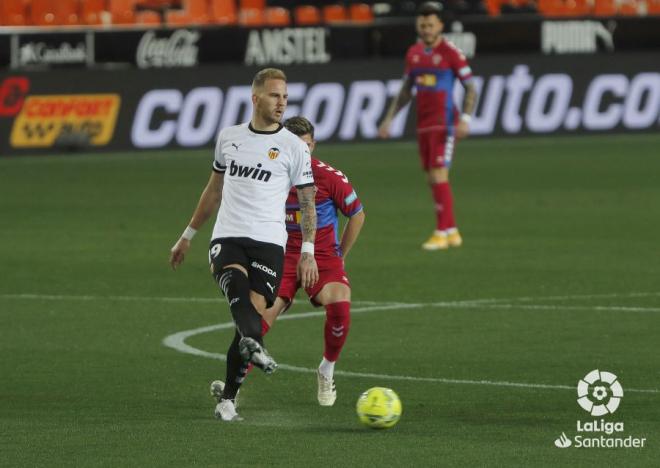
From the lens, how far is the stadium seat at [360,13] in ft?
99.8

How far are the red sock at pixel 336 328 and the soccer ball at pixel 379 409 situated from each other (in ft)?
3.10

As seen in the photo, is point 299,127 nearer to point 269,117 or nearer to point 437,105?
point 269,117

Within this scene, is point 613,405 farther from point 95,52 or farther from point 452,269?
point 95,52

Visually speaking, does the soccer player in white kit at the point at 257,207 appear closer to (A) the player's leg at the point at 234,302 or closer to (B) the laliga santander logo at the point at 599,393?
(A) the player's leg at the point at 234,302

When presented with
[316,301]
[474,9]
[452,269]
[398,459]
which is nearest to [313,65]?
[474,9]

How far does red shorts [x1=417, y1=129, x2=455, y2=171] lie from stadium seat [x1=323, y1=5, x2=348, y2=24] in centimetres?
1325

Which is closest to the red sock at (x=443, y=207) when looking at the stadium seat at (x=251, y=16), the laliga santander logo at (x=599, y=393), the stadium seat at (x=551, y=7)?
the laliga santander logo at (x=599, y=393)

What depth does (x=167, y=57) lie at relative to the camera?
27.1m

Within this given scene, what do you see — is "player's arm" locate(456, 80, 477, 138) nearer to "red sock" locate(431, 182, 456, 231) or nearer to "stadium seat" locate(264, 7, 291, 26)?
"red sock" locate(431, 182, 456, 231)

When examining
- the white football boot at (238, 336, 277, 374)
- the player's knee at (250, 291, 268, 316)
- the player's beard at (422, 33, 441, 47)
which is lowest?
the white football boot at (238, 336, 277, 374)

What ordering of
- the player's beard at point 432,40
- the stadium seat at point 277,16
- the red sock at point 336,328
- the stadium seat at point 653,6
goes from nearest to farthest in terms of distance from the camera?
1. the red sock at point 336,328
2. the player's beard at point 432,40
3. the stadium seat at point 277,16
4. the stadium seat at point 653,6

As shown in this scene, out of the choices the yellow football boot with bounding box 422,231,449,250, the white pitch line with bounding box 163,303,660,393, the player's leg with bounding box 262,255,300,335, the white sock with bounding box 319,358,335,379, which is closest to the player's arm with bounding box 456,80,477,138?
the yellow football boot with bounding box 422,231,449,250

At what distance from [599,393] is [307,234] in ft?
5.90

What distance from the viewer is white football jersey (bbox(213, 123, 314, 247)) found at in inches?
338
